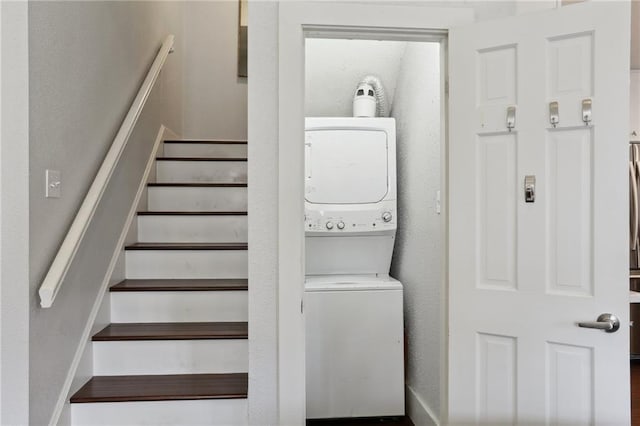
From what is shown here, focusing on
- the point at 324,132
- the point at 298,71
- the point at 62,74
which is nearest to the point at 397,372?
the point at 324,132

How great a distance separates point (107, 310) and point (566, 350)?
2192mm

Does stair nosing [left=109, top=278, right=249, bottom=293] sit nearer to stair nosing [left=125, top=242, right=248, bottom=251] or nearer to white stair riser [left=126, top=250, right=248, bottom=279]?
white stair riser [left=126, top=250, right=248, bottom=279]

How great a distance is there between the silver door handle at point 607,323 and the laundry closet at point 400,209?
34.7 inches

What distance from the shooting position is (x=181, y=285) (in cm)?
251

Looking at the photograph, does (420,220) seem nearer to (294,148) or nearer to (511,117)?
(511,117)

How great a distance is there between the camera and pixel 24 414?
1.64 m

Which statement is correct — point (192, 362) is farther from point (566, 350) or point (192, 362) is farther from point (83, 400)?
point (566, 350)

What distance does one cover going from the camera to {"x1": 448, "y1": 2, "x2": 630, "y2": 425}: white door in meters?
1.64

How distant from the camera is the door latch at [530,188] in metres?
1.74

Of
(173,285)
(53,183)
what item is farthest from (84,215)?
(173,285)

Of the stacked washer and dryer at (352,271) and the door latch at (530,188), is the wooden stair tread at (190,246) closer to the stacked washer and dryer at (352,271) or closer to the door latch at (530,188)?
the stacked washer and dryer at (352,271)

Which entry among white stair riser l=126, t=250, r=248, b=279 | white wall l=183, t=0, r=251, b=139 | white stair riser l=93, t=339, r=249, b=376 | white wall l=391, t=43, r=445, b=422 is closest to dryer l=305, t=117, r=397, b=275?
white wall l=391, t=43, r=445, b=422

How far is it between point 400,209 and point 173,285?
65.9 inches

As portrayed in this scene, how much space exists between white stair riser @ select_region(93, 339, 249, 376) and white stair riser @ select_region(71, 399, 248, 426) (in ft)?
0.87
